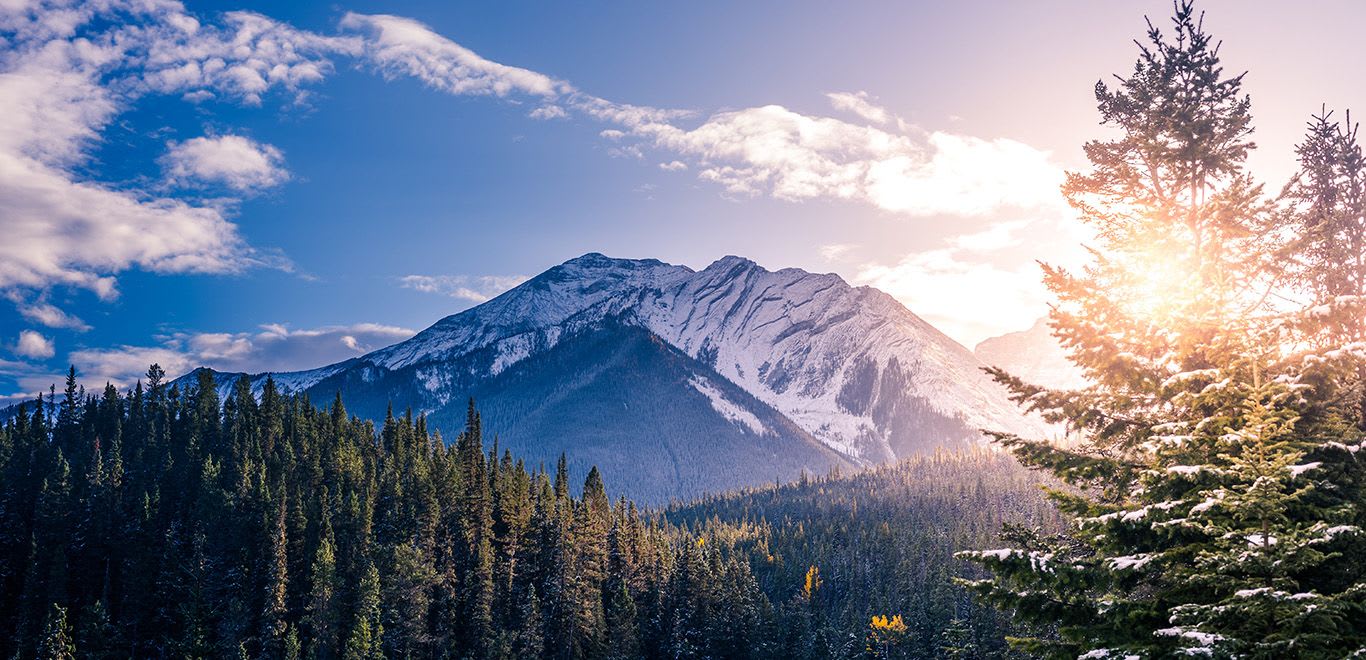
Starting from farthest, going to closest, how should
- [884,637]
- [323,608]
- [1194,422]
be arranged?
1. [884,637]
2. [323,608]
3. [1194,422]

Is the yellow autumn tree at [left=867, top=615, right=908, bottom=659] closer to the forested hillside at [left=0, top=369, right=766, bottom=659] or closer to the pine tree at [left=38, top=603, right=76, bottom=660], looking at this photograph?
the forested hillside at [left=0, top=369, right=766, bottom=659]

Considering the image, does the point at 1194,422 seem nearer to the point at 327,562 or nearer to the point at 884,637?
the point at 327,562

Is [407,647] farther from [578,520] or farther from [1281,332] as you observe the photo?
[1281,332]

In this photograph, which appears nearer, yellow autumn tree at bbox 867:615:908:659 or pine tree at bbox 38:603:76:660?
pine tree at bbox 38:603:76:660

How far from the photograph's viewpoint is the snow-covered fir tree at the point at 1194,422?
1201cm

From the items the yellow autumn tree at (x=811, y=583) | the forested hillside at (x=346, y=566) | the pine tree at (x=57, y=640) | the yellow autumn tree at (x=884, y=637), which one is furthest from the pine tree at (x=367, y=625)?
the yellow autumn tree at (x=811, y=583)

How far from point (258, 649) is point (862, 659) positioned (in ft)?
274

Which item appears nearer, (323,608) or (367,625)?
(367,625)

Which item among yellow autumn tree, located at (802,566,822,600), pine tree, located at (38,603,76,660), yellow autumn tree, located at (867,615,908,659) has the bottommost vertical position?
yellow autumn tree, located at (802,566,822,600)

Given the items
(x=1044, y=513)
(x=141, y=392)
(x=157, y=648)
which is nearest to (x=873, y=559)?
(x=1044, y=513)

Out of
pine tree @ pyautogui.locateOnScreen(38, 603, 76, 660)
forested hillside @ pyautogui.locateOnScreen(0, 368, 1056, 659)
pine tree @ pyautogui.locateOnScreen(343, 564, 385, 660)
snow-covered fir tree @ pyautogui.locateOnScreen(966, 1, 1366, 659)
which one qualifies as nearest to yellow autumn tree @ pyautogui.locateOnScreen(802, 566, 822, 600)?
forested hillside @ pyautogui.locateOnScreen(0, 368, 1056, 659)

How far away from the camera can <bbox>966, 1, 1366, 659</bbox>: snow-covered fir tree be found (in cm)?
1201

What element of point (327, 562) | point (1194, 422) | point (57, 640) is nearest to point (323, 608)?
point (327, 562)

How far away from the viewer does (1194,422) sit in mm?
14953
